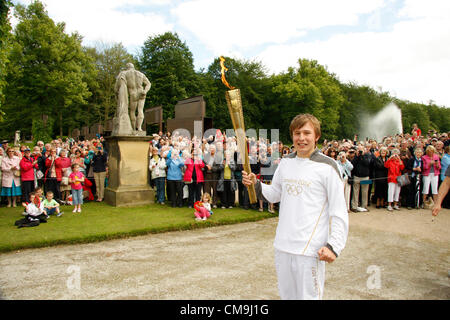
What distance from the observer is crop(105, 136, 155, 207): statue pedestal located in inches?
421

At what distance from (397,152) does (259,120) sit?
42.9m

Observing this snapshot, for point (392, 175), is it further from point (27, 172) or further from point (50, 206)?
point (27, 172)

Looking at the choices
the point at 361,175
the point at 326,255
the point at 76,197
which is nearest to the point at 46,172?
the point at 76,197

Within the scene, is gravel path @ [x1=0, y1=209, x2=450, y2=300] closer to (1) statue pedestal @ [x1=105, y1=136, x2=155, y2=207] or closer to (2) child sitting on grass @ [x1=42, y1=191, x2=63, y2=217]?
(2) child sitting on grass @ [x1=42, y1=191, x2=63, y2=217]

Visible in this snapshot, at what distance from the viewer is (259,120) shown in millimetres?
53812

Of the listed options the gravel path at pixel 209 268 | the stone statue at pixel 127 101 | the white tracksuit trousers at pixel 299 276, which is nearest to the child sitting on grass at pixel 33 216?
the gravel path at pixel 209 268

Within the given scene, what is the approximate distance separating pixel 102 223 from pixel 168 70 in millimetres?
36237

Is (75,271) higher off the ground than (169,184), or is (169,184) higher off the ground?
(169,184)

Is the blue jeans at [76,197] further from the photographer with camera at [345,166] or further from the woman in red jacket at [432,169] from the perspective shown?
the woman in red jacket at [432,169]

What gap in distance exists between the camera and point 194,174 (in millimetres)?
10711

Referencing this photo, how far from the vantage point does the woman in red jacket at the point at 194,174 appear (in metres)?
10.6

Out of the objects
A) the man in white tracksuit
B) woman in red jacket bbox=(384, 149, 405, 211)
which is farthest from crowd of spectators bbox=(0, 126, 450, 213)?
the man in white tracksuit
